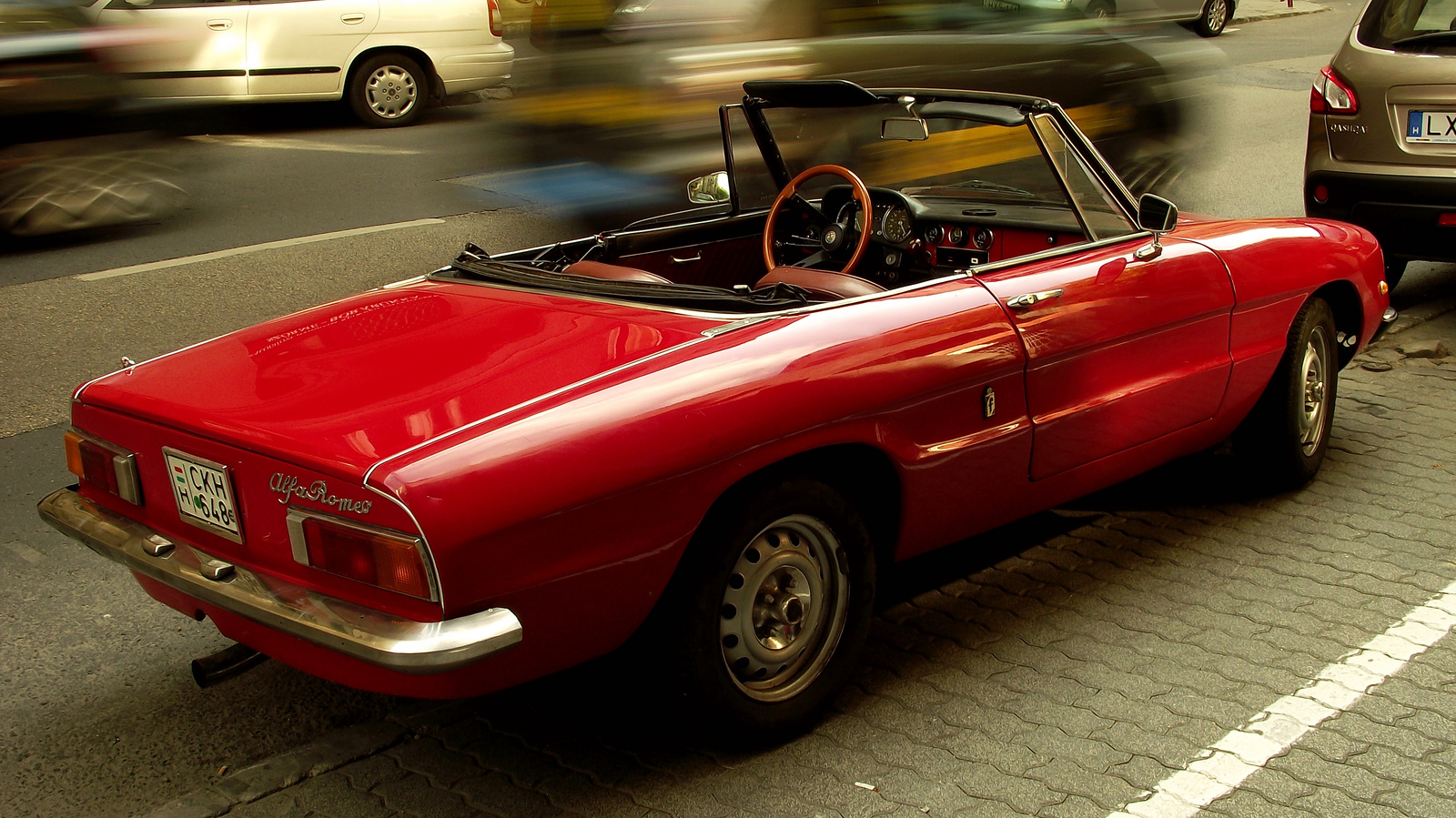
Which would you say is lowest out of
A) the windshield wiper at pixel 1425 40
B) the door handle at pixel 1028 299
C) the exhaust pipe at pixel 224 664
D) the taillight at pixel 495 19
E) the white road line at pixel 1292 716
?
the white road line at pixel 1292 716

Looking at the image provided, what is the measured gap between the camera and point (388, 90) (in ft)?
41.8

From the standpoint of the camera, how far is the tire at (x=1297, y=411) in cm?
427

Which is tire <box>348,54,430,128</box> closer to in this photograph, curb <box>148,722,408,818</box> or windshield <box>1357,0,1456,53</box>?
windshield <box>1357,0,1456,53</box>

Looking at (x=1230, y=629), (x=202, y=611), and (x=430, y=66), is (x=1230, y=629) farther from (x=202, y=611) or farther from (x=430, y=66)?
(x=430, y=66)

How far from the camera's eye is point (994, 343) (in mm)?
3260

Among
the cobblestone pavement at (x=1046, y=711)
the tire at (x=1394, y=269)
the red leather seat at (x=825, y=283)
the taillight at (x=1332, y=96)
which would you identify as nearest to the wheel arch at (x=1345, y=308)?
the cobblestone pavement at (x=1046, y=711)

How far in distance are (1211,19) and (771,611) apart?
68.0 feet

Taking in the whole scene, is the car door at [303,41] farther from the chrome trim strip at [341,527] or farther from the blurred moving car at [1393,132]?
the chrome trim strip at [341,527]

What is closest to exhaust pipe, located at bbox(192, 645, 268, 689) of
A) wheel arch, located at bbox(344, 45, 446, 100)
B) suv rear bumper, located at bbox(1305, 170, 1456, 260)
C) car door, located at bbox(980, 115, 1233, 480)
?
car door, located at bbox(980, 115, 1233, 480)

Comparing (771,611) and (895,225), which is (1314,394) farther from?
(771,611)

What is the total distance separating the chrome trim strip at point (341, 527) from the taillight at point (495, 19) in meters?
11.2

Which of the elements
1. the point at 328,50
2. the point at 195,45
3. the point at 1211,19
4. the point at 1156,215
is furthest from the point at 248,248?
the point at 1211,19

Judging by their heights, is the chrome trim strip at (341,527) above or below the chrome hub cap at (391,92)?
below

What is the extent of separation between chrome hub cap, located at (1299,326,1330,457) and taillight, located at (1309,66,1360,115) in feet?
9.01
